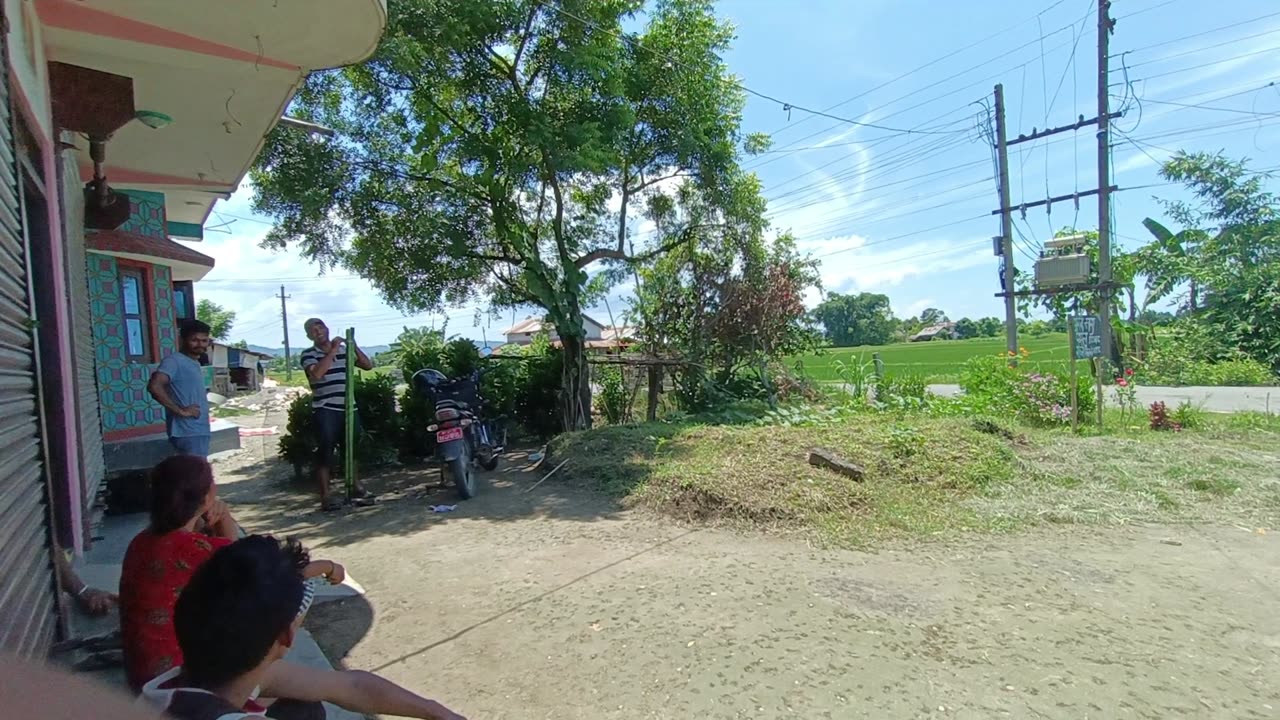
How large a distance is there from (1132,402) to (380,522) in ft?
34.2

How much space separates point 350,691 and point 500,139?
25.6ft

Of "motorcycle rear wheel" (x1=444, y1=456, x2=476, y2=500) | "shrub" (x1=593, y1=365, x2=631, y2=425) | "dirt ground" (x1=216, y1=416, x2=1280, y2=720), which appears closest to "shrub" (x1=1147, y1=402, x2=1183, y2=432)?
"dirt ground" (x1=216, y1=416, x2=1280, y2=720)

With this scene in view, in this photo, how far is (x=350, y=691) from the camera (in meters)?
1.68

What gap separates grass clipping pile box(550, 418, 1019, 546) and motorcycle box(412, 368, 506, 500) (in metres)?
0.79

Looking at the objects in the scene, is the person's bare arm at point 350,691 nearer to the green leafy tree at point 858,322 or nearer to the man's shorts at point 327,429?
the man's shorts at point 327,429

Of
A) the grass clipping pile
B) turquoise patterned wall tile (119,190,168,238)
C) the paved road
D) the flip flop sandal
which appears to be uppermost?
turquoise patterned wall tile (119,190,168,238)

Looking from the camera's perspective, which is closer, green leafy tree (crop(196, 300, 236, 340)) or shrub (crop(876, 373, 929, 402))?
shrub (crop(876, 373, 929, 402))

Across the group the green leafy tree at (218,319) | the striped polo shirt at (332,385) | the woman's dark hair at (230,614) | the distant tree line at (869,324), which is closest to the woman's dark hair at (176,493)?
the woman's dark hair at (230,614)

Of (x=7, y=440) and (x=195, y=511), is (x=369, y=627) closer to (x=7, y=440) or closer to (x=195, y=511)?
(x=195, y=511)

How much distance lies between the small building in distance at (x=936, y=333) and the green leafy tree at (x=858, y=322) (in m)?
7.68

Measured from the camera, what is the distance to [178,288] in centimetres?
920

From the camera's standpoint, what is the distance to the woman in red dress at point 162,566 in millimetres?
2010

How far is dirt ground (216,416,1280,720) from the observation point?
2.66m

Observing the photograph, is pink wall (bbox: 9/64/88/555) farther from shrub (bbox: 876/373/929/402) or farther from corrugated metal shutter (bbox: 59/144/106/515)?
shrub (bbox: 876/373/929/402)
